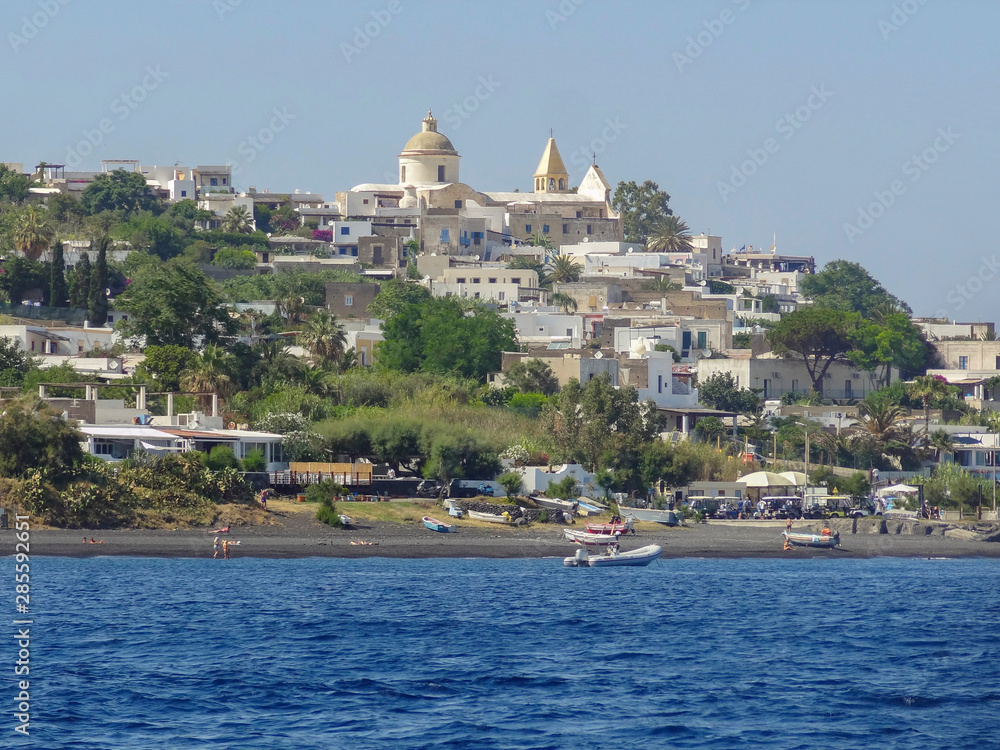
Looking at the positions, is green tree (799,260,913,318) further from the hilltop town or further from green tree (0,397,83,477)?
green tree (0,397,83,477)

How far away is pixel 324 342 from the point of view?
248ft

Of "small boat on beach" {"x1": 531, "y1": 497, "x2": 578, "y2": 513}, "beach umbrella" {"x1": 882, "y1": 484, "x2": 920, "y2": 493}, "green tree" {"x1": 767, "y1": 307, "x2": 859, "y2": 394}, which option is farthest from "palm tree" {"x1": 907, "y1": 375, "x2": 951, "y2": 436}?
"small boat on beach" {"x1": 531, "y1": 497, "x2": 578, "y2": 513}

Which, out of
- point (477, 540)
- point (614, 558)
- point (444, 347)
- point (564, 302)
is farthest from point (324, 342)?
point (564, 302)

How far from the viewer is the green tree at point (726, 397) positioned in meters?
84.9

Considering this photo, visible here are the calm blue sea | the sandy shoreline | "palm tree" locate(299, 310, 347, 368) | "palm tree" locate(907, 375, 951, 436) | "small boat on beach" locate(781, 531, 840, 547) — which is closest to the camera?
the calm blue sea

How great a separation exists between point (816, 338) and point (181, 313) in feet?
120

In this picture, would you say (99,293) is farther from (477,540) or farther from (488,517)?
(477,540)

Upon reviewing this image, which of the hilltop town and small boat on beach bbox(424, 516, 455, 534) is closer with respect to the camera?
small boat on beach bbox(424, 516, 455, 534)

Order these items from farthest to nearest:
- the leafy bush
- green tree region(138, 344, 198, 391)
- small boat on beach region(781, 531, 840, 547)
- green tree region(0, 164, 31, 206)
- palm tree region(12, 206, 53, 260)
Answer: green tree region(0, 164, 31, 206) < the leafy bush < palm tree region(12, 206, 53, 260) < green tree region(138, 344, 198, 391) < small boat on beach region(781, 531, 840, 547)

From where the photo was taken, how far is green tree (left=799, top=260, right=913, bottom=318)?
13038cm

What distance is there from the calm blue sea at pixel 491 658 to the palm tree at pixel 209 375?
56.3 ft

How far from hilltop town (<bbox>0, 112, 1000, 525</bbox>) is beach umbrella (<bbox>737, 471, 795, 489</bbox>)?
1.21 metres

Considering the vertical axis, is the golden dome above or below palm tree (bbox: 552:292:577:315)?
above

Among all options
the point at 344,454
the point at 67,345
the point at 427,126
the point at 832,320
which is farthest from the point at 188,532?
the point at 427,126
